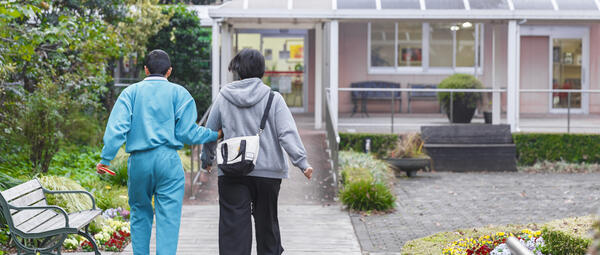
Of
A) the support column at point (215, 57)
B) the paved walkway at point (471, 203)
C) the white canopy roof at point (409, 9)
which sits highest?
the white canopy roof at point (409, 9)

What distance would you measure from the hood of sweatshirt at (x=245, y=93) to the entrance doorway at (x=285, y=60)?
1431 centimetres

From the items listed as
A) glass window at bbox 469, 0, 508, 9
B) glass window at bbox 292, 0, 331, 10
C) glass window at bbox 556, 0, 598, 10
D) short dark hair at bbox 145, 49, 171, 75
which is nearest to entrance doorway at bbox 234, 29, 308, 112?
glass window at bbox 292, 0, 331, 10

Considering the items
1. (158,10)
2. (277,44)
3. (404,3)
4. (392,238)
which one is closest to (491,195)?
(392,238)

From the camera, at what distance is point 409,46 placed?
20.1m

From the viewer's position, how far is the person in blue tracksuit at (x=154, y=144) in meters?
5.04

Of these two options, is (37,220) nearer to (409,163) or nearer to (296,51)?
(409,163)

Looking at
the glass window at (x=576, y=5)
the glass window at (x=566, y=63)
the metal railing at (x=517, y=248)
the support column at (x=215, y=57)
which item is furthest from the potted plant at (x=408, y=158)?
the metal railing at (x=517, y=248)

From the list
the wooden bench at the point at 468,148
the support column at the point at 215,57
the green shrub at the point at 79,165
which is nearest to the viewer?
the green shrub at the point at 79,165

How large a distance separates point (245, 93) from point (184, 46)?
1259cm

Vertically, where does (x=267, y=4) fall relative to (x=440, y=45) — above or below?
above

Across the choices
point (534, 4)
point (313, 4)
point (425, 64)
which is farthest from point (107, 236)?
point (425, 64)

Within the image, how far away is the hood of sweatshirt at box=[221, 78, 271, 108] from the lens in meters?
5.00

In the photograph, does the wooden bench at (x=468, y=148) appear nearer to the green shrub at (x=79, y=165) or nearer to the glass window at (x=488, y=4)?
the glass window at (x=488, y=4)

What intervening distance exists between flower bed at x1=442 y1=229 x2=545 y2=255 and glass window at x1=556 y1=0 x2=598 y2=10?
1032cm
